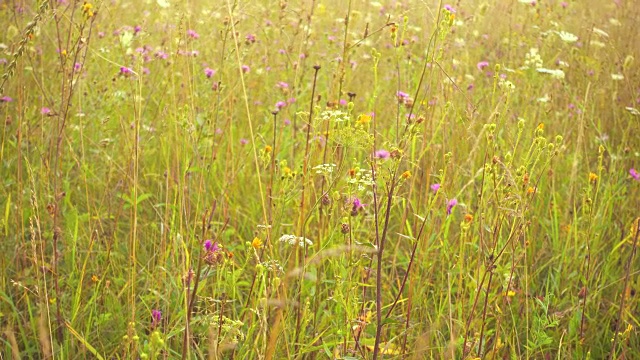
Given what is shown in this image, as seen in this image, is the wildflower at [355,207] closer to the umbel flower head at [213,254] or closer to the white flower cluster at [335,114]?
the white flower cluster at [335,114]

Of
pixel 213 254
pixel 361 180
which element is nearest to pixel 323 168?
pixel 361 180

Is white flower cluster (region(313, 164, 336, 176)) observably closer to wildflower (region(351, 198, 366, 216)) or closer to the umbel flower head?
wildflower (region(351, 198, 366, 216))

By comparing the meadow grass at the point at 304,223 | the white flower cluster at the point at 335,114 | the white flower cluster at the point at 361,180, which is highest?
the white flower cluster at the point at 335,114

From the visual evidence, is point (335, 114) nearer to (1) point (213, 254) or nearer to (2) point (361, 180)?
(2) point (361, 180)

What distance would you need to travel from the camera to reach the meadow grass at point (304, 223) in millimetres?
1339

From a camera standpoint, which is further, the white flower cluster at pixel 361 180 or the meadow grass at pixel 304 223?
the meadow grass at pixel 304 223

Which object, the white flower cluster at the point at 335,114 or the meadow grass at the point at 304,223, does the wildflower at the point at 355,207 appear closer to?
the meadow grass at the point at 304,223

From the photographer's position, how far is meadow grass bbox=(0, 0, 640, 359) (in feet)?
4.39

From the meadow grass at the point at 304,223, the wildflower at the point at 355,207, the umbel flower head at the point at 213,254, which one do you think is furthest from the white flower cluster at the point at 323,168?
the umbel flower head at the point at 213,254

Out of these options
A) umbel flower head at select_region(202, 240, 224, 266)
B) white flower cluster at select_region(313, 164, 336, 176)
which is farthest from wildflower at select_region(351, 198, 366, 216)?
umbel flower head at select_region(202, 240, 224, 266)

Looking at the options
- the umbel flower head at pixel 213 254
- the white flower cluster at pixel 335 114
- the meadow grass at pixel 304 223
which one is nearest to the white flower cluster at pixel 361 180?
the meadow grass at pixel 304 223

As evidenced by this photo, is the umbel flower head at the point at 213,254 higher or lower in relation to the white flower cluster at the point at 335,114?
lower

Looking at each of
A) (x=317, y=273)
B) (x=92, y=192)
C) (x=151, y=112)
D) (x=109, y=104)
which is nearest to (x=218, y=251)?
(x=317, y=273)

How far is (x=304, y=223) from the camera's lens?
1344mm
